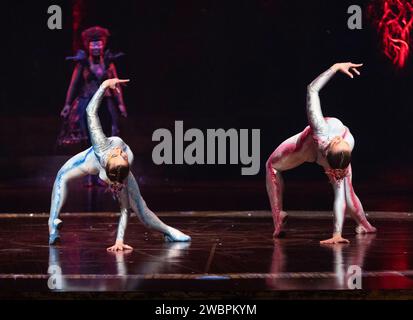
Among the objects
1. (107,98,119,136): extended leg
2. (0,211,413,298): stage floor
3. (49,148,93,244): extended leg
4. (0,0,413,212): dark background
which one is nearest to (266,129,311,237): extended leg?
(0,211,413,298): stage floor

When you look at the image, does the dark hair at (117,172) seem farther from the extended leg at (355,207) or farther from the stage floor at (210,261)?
the extended leg at (355,207)

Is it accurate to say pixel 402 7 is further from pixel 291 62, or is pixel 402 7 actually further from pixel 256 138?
pixel 256 138

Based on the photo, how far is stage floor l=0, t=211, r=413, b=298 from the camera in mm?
4277

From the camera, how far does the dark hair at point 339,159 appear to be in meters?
6.06

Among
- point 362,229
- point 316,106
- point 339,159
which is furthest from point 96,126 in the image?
point 362,229

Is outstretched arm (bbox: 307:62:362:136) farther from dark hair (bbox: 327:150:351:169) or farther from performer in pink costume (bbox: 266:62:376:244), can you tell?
dark hair (bbox: 327:150:351:169)

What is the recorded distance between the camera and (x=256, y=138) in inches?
517

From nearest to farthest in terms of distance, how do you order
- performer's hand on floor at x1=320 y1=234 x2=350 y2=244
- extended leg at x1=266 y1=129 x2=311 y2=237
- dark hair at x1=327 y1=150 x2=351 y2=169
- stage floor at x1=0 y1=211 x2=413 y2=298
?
stage floor at x1=0 y1=211 x2=413 y2=298
dark hair at x1=327 y1=150 x2=351 y2=169
performer's hand on floor at x1=320 y1=234 x2=350 y2=244
extended leg at x1=266 y1=129 x2=311 y2=237

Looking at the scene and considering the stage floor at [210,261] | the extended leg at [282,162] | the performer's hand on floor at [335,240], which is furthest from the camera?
the extended leg at [282,162]

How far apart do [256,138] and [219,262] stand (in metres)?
7.92

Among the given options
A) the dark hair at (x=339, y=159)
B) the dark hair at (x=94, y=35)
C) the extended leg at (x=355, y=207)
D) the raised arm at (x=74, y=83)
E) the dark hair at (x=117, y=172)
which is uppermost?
the dark hair at (x=94, y=35)

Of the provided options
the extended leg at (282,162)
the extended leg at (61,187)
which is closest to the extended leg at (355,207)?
the extended leg at (282,162)

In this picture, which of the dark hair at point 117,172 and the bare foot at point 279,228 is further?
the bare foot at point 279,228

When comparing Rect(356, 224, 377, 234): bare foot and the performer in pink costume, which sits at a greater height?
the performer in pink costume
